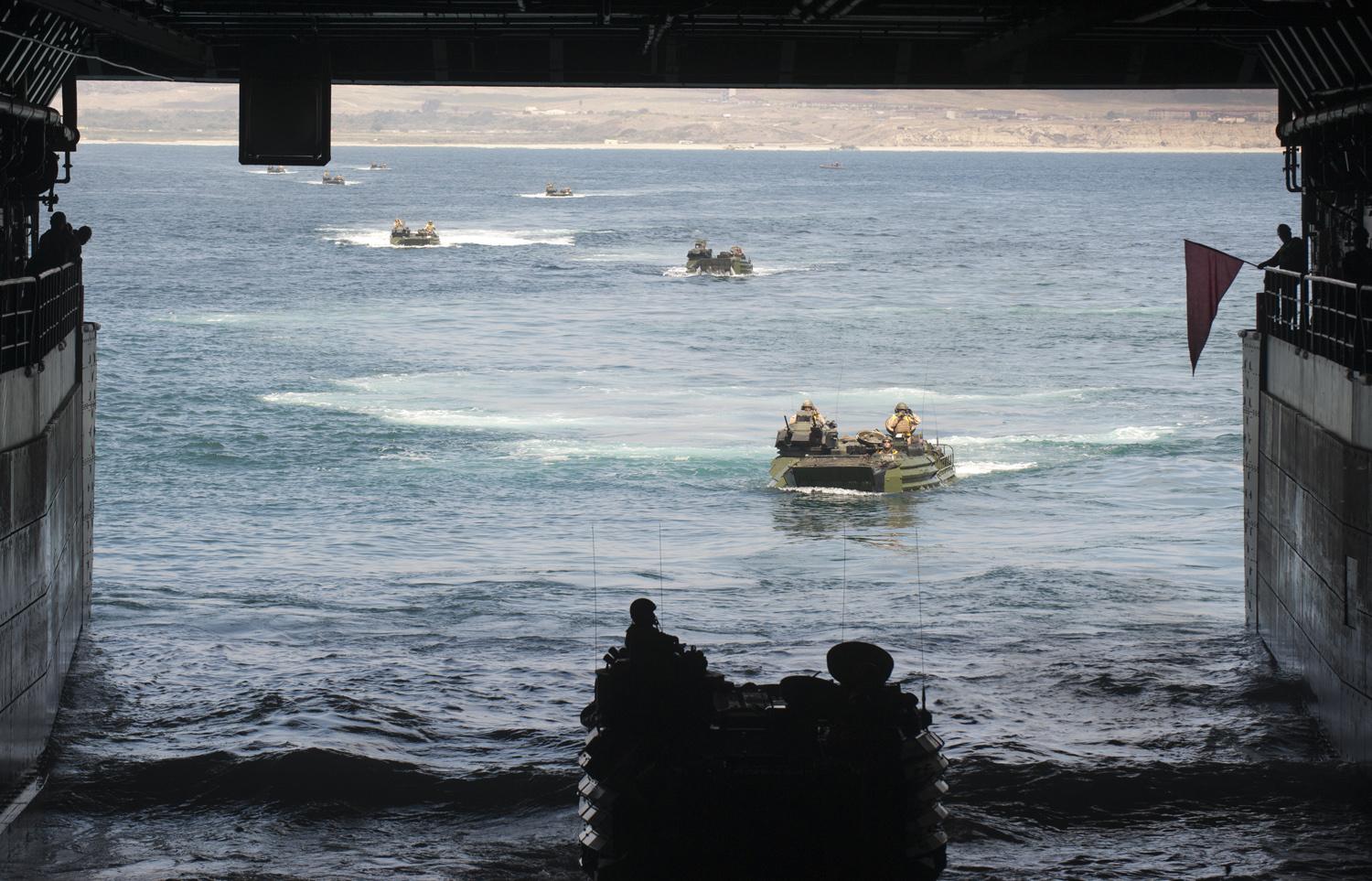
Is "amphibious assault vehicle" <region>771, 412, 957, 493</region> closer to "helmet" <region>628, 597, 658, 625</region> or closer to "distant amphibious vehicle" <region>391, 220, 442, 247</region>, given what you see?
"helmet" <region>628, 597, 658, 625</region>

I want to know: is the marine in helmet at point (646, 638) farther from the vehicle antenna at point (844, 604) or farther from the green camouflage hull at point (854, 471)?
the green camouflage hull at point (854, 471)

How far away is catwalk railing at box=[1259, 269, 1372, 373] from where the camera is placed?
61.2ft

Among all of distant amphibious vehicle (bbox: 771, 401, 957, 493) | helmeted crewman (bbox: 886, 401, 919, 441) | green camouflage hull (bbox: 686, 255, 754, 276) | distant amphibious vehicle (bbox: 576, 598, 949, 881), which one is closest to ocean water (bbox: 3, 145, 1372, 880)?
distant amphibious vehicle (bbox: 771, 401, 957, 493)

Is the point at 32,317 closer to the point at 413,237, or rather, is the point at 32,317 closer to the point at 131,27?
the point at 131,27

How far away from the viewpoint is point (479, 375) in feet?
235

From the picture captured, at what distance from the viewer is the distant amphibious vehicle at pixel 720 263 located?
10812 centimetres

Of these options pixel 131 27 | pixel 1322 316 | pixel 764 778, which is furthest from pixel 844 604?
pixel 764 778

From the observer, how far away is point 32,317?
20359 millimetres

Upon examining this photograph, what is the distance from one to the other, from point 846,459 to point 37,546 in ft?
95.1

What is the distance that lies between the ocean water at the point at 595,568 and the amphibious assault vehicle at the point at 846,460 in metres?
0.69

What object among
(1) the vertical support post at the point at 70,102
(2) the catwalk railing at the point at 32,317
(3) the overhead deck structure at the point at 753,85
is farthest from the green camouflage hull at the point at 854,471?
(2) the catwalk railing at the point at 32,317

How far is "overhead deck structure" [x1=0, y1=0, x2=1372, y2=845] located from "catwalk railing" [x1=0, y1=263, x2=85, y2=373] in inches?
2.3

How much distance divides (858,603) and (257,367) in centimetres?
4231

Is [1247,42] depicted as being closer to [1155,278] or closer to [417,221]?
[1155,278]
